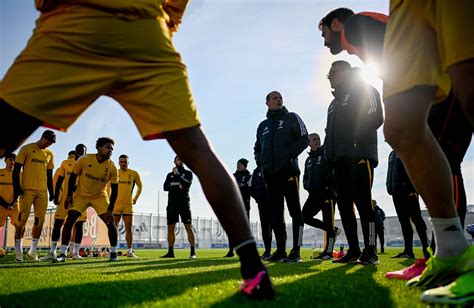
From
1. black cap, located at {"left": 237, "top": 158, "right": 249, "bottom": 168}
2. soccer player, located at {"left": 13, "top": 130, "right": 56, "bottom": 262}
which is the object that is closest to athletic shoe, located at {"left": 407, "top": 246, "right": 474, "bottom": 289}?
soccer player, located at {"left": 13, "top": 130, "right": 56, "bottom": 262}

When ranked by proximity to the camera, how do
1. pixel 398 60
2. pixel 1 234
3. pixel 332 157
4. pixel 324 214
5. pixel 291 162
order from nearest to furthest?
pixel 398 60 → pixel 332 157 → pixel 291 162 → pixel 324 214 → pixel 1 234

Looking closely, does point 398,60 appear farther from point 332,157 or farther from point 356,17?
point 332,157

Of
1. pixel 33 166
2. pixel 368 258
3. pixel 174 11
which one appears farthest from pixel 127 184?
pixel 174 11

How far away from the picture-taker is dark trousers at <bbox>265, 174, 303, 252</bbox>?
686 cm

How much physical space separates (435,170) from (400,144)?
0.24 metres

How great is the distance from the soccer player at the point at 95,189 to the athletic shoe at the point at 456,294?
745 centimetres

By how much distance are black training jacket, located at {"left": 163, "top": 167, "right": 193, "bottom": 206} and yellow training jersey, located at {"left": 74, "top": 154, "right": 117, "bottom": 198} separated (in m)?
2.77

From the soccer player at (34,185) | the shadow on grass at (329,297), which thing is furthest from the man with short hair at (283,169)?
the soccer player at (34,185)

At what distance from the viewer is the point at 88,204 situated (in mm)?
8383

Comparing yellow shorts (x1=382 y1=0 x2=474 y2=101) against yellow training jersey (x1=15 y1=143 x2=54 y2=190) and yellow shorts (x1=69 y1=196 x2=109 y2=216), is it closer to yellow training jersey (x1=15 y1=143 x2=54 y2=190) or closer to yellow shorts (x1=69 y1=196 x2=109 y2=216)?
yellow shorts (x1=69 y1=196 x2=109 y2=216)

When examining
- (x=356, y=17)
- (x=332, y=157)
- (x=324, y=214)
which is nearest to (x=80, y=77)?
(x=356, y=17)

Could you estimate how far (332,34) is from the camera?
4.09 m

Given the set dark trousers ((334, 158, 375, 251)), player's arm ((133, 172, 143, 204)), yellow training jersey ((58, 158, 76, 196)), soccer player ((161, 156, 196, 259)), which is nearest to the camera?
dark trousers ((334, 158, 375, 251))

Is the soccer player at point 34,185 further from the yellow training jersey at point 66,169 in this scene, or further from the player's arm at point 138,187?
the player's arm at point 138,187
